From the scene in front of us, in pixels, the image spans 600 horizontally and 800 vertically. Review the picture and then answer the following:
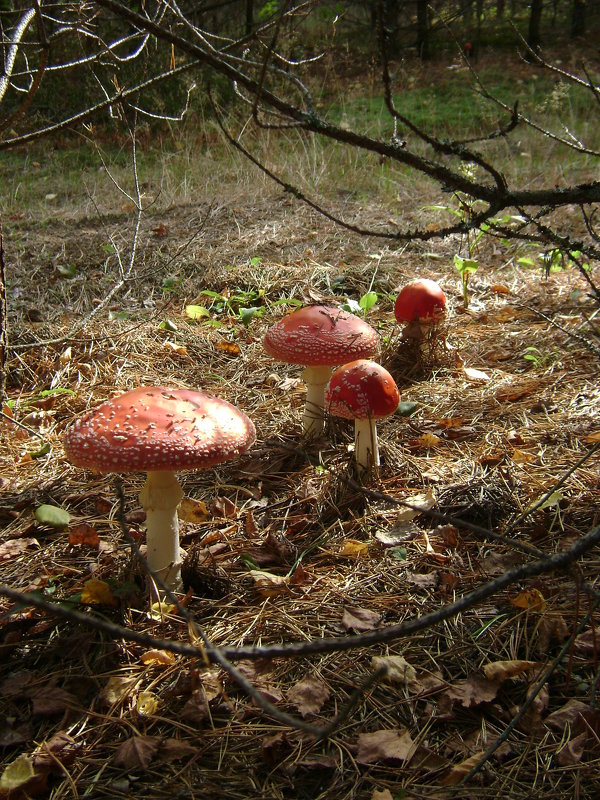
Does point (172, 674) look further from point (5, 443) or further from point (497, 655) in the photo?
point (5, 443)

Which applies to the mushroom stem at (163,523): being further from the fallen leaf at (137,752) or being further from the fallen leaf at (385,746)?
the fallen leaf at (385,746)

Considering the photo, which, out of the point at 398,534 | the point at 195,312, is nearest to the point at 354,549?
the point at 398,534

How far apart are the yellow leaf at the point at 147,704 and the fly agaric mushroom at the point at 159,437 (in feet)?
1.46

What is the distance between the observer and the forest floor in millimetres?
1544

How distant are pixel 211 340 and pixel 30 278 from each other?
1.86 metres

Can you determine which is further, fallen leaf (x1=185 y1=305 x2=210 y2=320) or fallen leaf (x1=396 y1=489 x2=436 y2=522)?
fallen leaf (x1=185 y1=305 x2=210 y2=320)

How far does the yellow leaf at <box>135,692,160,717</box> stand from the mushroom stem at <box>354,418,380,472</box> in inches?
52.4

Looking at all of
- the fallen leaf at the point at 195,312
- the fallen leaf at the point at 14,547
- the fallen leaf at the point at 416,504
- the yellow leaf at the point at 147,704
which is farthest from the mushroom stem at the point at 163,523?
the fallen leaf at the point at 195,312

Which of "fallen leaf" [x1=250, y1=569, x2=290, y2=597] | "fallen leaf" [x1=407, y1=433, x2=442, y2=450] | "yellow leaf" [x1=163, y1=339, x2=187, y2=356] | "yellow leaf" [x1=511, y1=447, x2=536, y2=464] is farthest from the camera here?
"yellow leaf" [x1=163, y1=339, x2=187, y2=356]

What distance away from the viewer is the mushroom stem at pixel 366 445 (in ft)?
8.96

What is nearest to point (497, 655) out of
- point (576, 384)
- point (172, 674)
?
point (172, 674)

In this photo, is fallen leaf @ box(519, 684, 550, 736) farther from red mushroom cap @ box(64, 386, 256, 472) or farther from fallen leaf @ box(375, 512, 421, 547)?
red mushroom cap @ box(64, 386, 256, 472)

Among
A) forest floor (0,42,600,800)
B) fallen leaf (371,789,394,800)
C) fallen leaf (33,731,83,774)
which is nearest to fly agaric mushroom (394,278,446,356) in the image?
forest floor (0,42,600,800)

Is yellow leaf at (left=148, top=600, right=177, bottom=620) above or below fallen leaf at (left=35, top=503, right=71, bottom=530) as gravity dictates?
below
